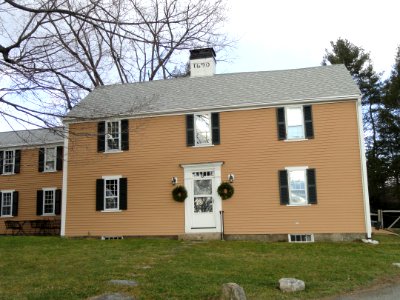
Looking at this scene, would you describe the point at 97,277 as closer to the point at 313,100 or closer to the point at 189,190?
the point at 189,190

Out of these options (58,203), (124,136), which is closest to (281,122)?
(124,136)

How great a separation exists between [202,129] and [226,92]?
1.98 meters

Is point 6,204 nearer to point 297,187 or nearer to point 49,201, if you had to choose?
point 49,201

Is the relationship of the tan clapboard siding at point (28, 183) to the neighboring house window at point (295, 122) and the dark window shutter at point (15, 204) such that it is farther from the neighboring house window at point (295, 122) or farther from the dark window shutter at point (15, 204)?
the neighboring house window at point (295, 122)

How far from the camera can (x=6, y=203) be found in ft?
78.6

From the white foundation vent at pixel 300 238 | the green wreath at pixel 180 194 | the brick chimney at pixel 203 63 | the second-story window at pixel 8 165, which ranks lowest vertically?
the white foundation vent at pixel 300 238

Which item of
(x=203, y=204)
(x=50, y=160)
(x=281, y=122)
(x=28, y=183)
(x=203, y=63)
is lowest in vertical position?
(x=203, y=204)

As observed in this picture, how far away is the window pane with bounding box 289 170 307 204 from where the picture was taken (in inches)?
653

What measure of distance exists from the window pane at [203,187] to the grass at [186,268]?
2.65 meters

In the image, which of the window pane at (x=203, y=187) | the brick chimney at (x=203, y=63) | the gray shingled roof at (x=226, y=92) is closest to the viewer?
the gray shingled roof at (x=226, y=92)

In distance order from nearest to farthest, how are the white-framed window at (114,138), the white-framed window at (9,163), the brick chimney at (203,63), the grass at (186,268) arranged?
the grass at (186,268) < the white-framed window at (114,138) < the brick chimney at (203,63) < the white-framed window at (9,163)

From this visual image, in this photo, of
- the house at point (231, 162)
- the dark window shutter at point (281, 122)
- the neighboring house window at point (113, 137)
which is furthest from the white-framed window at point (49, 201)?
the dark window shutter at point (281, 122)

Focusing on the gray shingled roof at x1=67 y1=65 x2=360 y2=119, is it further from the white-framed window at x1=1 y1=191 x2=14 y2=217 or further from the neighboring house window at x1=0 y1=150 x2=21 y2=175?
the white-framed window at x1=1 y1=191 x2=14 y2=217

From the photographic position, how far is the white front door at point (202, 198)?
17.3 meters
